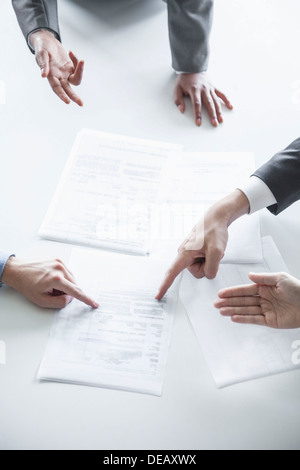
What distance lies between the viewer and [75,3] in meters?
1.64

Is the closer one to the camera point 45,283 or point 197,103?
point 45,283

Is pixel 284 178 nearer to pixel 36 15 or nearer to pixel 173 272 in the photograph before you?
pixel 173 272

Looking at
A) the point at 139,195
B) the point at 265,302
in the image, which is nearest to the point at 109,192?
the point at 139,195

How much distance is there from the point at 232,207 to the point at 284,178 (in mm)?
146

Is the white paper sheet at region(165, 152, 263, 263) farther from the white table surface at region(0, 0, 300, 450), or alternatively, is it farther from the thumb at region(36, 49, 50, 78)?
the thumb at region(36, 49, 50, 78)

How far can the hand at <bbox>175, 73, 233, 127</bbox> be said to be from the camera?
52.0 inches

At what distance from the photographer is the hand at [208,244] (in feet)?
3.17

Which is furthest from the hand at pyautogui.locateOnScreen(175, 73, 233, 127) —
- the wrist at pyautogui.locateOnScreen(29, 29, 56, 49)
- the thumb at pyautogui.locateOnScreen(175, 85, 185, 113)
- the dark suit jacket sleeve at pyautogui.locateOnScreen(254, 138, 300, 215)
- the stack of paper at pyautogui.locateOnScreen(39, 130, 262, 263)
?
the wrist at pyautogui.locateOnScreen(29, 29, 56, 49)

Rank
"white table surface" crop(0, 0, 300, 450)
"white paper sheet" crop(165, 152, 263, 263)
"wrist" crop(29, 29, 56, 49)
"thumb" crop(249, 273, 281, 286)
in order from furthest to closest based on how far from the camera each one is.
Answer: "wrist" crop(29, 29, 56, 49) → "white paper sheet" crop(165, 152, 263, 263) → "thumb" crop(249, 273, 281, 286) → "white table surface" crop(0, 0, 300, 450)

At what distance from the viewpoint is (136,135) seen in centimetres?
128

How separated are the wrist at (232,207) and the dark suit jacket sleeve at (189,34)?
19.9 inches

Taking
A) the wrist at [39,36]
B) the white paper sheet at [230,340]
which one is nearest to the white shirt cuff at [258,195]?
the white paper sheet at [230,340]

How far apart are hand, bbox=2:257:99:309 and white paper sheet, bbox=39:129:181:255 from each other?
109 millimetres

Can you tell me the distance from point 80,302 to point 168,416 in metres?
0.29
